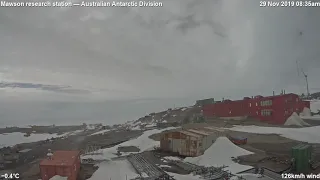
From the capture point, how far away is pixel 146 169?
1522 cm

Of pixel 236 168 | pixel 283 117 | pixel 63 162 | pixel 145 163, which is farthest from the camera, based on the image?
pixel 283 117

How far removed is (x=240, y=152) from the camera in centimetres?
1719

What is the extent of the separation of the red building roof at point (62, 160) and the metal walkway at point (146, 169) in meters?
3.66

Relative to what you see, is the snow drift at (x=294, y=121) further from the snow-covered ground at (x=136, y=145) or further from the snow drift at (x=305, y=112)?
the snow-covered ground at (x=136, y=145)

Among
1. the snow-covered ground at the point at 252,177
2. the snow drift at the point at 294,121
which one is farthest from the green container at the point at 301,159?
the snow drift at the point at 294,121

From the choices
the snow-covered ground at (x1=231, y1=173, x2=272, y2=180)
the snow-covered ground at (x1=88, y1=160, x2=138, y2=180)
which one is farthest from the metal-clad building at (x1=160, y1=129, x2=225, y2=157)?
the snow-covered ground at (x1=231, y1=173, x2=272, y2=180)

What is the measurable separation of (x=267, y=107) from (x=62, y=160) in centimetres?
2607

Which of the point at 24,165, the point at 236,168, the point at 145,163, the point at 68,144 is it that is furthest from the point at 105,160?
the point at 68,144

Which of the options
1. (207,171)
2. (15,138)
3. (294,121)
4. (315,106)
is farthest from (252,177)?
(315,106)

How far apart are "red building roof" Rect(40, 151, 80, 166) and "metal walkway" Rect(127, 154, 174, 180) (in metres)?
3.66

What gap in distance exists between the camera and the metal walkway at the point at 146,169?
44.1 feet

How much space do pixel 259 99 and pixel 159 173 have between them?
75.0 feet

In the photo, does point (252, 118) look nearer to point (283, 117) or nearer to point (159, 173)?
point (283, 117)

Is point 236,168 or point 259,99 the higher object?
point 259,99
